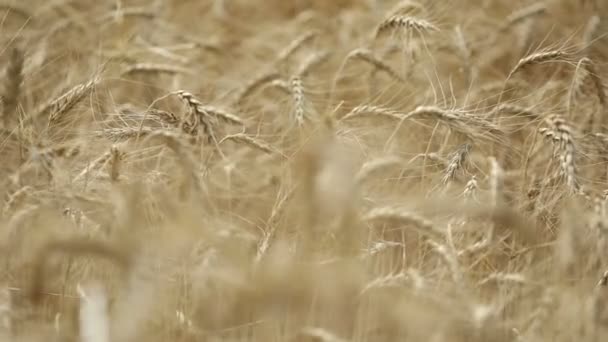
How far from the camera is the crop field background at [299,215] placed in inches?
79.7

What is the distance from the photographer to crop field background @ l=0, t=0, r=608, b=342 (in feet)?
6.64

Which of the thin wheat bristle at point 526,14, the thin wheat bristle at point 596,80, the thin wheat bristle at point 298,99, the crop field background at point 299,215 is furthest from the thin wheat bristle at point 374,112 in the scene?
the thin wheat bristle at point 526,14

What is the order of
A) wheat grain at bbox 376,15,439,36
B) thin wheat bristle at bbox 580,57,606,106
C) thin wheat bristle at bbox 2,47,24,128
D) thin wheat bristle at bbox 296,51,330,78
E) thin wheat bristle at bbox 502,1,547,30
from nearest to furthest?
thin wheat bristle at bbox 2,47,24,128, thin wheat bristle at bbox 580,57,606,106, wheat grain at bbox 376,15,439,36, thin wheat bristle at bbox 296,51,330,78, thin wheat bristle at bbox 502,1,547,30

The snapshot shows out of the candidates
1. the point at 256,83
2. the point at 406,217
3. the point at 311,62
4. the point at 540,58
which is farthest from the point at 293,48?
the point at 406,217

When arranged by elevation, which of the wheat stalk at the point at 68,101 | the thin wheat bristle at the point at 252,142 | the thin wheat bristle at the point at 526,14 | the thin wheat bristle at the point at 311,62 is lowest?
the thin wheat bristle at the point at 252,142

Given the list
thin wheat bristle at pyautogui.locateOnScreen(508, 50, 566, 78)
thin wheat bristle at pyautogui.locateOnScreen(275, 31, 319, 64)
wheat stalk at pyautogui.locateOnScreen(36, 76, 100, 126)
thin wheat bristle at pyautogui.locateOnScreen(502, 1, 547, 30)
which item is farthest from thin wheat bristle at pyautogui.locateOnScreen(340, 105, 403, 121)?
thin wheat bristle at pyautogui.locateOnScreen(502, 1, 547, 30)

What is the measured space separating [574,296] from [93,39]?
310 cm

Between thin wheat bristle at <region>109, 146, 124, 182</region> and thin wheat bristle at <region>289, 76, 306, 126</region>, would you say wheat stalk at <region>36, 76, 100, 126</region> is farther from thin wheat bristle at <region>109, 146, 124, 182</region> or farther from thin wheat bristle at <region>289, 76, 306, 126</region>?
thin wheat bristle at <region>289, 76, 306, 126</region>

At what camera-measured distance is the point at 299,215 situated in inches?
99.0

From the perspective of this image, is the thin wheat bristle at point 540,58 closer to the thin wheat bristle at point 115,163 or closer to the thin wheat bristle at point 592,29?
the thin wheat bristle at point 592,29

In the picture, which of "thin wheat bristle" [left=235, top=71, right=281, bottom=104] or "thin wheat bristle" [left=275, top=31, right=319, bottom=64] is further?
"thin wheat bristle" [left=275, top=31, right=319, bottom=64]

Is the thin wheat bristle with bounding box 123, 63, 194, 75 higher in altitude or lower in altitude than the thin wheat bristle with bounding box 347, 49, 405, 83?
lower

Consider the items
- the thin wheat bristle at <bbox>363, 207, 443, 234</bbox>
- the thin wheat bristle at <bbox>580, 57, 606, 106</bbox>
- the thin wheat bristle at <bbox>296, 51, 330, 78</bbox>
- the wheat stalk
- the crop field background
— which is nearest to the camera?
the crop field background

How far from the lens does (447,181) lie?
9.36ft
